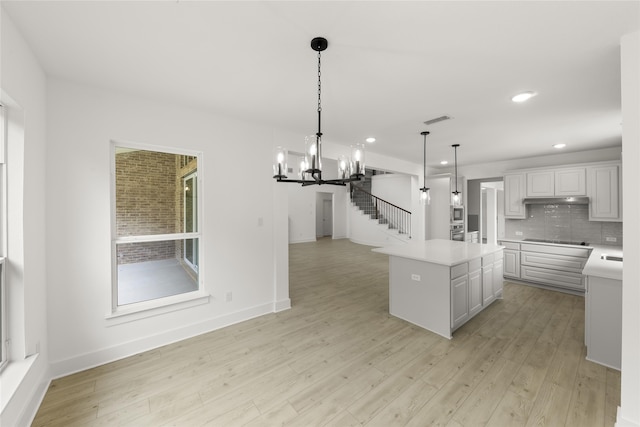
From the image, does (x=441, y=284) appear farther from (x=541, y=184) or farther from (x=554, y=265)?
(x=541, y=184)

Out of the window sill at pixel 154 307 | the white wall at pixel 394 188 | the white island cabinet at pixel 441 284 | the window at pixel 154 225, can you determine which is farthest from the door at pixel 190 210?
the white wall at pixel 394 188

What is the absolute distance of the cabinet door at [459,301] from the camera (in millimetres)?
3025

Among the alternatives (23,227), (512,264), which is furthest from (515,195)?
(23,227)

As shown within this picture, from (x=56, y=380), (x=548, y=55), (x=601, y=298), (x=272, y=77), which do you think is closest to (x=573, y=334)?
(x=601, y=298)

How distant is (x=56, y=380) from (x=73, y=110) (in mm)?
2413

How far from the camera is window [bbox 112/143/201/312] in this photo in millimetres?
2699

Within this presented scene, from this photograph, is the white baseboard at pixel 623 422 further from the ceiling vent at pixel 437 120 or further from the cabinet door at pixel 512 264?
the cabinet door at pixel 512 264

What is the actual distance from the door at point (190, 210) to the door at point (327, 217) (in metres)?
9.68

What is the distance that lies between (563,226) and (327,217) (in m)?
8.91

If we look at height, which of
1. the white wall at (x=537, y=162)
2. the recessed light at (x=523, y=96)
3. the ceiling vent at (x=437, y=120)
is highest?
the ceiling vent at (x=437, y=120)

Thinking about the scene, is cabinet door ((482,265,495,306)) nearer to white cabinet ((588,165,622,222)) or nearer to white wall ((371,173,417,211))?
white cabinet ((588,165,622,222))

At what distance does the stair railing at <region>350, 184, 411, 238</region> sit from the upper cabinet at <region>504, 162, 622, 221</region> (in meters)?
4.05

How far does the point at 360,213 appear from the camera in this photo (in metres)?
10.8

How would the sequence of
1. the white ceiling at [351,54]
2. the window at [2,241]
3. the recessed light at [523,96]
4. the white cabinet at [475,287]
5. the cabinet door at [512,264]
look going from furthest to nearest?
1. the cabinet door at [512,264]
2. the white cabinet at [475,287]
3. the recessed light at [523,96]
4. the window at [2,241]
5. the white ceiling at [351,54]
